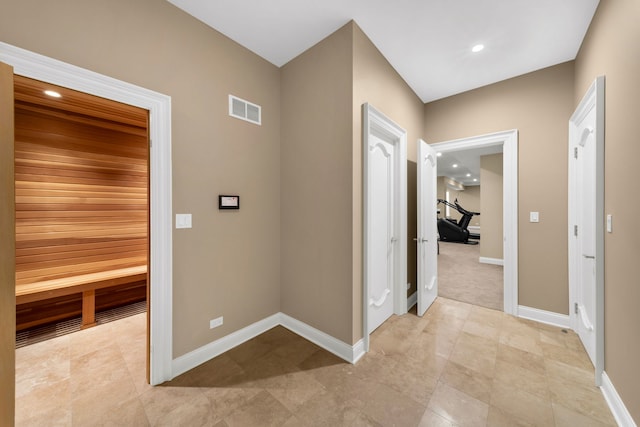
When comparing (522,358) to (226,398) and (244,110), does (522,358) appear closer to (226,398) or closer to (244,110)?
(226,398)

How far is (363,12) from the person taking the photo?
190cm

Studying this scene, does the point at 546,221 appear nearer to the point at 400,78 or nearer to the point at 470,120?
the point at 470,120

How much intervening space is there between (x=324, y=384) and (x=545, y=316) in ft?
8.67

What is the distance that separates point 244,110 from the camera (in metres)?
2.26

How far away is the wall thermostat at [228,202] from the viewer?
2.08 metres

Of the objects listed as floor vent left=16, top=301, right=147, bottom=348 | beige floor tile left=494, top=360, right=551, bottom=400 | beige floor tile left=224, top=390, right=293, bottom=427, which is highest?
floor vent left=16, top=301, right=147, bottom=348

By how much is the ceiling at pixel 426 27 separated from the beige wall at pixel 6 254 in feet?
4.29

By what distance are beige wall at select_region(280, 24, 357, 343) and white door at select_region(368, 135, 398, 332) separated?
437 millimetres

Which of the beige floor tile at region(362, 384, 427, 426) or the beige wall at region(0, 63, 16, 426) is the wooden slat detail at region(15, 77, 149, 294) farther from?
the beige floor tile at region(362, 384, 427, 426)

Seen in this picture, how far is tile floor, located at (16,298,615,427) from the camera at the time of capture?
145 cm

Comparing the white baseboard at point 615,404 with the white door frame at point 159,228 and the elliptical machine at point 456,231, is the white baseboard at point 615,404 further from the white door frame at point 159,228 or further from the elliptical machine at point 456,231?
the elliptical machine at point 456,231

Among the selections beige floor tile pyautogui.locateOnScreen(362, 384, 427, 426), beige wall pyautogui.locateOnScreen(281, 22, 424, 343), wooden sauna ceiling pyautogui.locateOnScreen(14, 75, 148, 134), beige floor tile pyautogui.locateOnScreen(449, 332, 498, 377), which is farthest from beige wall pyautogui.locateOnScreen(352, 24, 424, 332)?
wooden sauna ceiling pyautogui.locateOnScreen(14, 75, 148, 134)

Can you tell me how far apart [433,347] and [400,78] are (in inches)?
116

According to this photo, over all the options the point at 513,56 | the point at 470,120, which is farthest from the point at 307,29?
the point at 470,120
